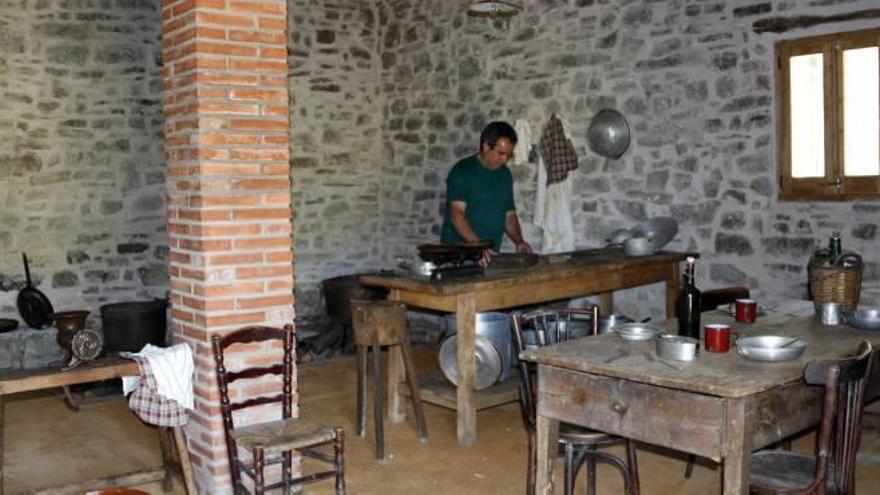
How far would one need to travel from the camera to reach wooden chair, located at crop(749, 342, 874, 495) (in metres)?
3.11

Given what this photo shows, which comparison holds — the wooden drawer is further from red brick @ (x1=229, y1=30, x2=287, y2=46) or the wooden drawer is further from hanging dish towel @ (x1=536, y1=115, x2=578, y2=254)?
hanging dish towel @ (x1=536, y1=115, x2=578, y2=254)

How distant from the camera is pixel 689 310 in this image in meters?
3.86

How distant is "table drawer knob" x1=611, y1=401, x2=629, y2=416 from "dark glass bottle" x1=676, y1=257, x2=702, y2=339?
2.41 ft

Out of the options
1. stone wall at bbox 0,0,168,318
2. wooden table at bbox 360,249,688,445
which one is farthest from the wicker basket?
stone wall at bbox 0,0,168,318

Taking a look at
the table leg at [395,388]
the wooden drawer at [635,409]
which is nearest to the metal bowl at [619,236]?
the table leg at [395,388]

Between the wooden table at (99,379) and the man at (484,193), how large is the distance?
114 inches

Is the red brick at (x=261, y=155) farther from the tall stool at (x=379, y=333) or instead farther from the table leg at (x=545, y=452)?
the table leg at (x=545, y=452)

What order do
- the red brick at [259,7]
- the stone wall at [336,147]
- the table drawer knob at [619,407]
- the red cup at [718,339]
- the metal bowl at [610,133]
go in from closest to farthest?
1. the table drawer knob at [619,407]
2. the red cup at [718,339]
3. the red brick at [259,7]
4. the metal bowl at [610,133]
5. the stone wall at [336,147]

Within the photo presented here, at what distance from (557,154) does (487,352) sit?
260 centimetres

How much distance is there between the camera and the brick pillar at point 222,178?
4.30 meters

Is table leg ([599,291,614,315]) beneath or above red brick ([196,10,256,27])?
beneath

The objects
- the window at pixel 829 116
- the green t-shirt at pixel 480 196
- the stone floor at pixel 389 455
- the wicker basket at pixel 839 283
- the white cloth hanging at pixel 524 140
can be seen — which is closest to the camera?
the wicker basket at pixel 839 283

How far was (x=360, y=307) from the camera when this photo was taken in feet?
17.2

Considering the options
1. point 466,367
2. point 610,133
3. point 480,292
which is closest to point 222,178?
point 480,292
